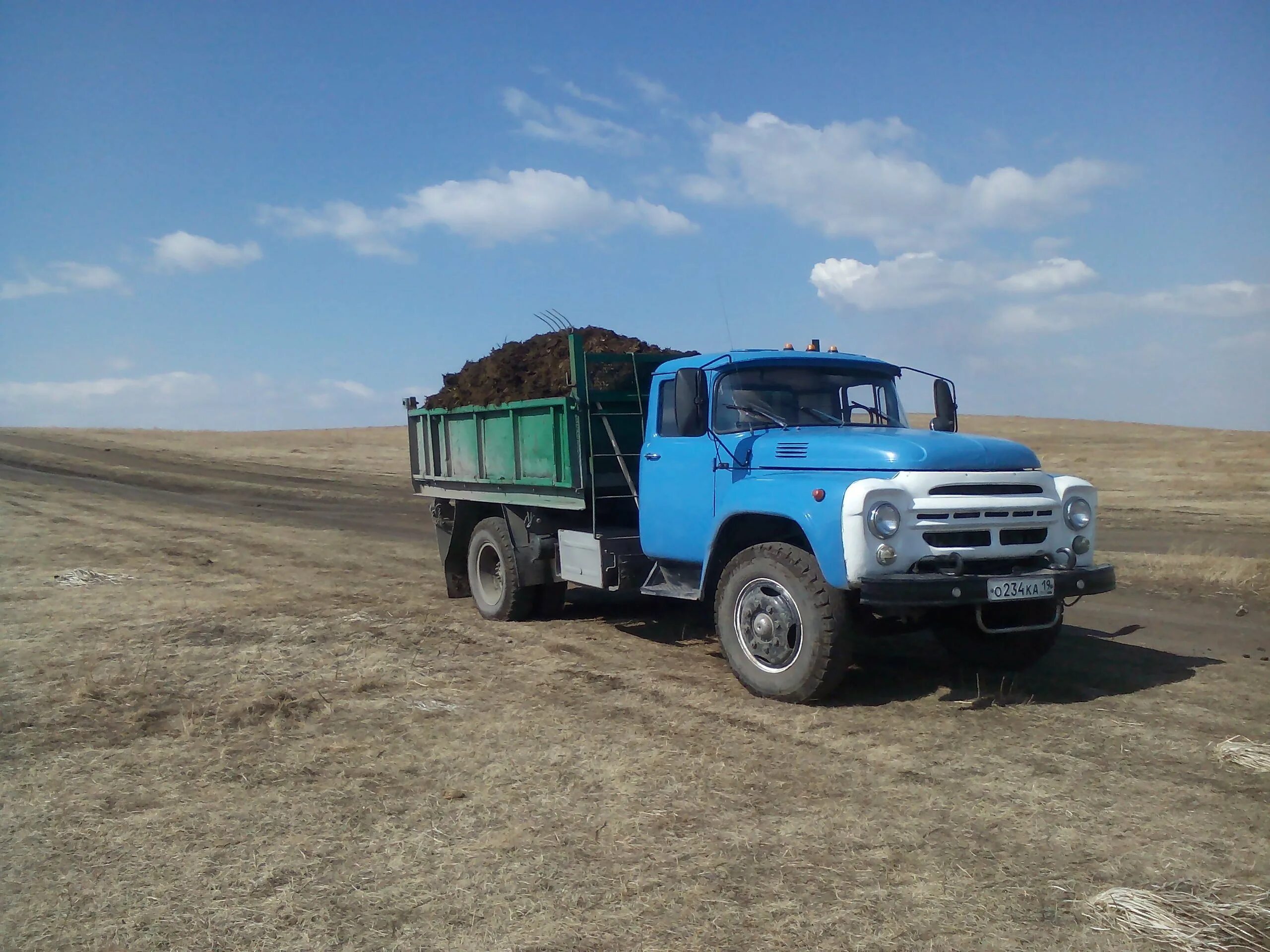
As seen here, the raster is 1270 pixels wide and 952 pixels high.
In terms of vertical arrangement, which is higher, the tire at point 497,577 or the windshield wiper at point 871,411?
the windshield wiper at point 871,411

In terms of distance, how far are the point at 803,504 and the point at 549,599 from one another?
13.8 ft

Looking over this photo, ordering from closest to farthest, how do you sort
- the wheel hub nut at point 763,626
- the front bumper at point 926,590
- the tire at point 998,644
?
1. the front bumper at point 926,590
2. the wheel hub nut at point 763,626
3. the tire at point 998,644

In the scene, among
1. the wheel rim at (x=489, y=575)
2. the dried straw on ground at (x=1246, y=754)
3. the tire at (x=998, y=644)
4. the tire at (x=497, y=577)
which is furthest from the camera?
the wheel rim at (x=489, y=575)

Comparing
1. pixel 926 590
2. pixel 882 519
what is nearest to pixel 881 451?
pixel 882 519

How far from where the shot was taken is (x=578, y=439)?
8492 millimetres

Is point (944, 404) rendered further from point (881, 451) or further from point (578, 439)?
point (578, 439)

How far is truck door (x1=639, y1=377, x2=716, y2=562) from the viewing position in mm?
7418

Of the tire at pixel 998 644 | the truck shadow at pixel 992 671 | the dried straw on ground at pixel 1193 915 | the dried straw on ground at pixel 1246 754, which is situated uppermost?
the tire at pixel 998 644

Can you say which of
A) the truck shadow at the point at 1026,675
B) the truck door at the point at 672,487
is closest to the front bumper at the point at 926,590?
the truck shadow at the point at 1026,675

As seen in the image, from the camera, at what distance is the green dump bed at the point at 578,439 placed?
8.52m

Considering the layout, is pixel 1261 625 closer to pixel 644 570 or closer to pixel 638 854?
pixel 644 570

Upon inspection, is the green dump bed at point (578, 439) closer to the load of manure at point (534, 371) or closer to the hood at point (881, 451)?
the load of manure at point (534, 371)

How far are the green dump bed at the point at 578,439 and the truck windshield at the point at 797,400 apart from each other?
1175 millimetres

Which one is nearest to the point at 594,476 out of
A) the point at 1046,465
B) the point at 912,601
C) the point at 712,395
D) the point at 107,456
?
the point at 712,395
